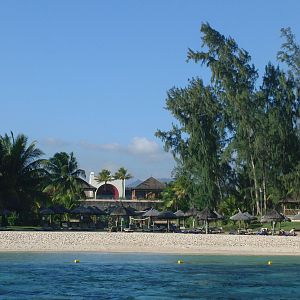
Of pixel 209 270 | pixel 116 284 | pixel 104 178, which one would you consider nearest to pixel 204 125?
pixel 209 270

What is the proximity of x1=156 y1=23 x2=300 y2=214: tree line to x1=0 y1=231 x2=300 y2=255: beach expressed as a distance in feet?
42.6

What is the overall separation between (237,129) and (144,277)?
1139 inches

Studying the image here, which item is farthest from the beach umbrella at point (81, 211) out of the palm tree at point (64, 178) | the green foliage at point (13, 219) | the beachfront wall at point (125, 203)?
the beachfront wall at point (125, 203)

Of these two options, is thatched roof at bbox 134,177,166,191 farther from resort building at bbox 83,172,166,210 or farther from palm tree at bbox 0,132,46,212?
palm tree at bbox 0,132,46,212

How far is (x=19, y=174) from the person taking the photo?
48.6 m

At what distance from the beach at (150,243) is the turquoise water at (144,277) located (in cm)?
215

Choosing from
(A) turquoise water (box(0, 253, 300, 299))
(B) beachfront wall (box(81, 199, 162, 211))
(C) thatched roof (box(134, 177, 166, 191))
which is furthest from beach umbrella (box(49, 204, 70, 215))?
(C) thatched roof (box(134, 177, 166, 191))

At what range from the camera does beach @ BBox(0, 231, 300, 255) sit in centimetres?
3584

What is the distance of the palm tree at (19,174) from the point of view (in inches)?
1864

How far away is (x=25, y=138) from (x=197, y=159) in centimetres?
1394

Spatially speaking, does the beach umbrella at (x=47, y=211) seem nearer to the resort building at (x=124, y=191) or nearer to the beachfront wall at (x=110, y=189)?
the resort building at (x=124, y=191)

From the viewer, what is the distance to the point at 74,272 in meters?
26.4

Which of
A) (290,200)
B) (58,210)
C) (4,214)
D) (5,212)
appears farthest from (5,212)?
(290,200)

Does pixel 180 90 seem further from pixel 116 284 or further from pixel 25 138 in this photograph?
pixel 116 284
